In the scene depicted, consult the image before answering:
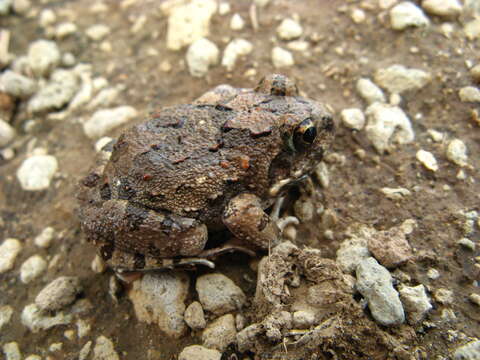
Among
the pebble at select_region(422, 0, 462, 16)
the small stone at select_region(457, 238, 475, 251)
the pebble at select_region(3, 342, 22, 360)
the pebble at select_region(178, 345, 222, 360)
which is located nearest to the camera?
the pebble at select_region(178, 345, 222, 360)

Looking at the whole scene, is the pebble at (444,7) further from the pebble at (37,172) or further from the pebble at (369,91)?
the pebble at (37,172)

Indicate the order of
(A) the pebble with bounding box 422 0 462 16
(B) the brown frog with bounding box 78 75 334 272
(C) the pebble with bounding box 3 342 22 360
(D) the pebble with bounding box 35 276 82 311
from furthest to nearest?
(A) the pebble with bounding box 422 0 462 16 → (D) the pebble with bounding box 35 276 82 311 → (C) the pebble with bounding box 3 342 22 360 → (B) the brown frog with bounding box 78 75 334 272

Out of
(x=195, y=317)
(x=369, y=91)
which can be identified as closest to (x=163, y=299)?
(x=195, y=317)

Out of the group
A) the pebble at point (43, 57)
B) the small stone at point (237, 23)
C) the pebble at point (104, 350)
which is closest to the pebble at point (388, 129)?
the small stone at point (237, 23)

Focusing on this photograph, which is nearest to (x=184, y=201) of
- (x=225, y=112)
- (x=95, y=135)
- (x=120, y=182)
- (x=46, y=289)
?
(x=120, y=182)

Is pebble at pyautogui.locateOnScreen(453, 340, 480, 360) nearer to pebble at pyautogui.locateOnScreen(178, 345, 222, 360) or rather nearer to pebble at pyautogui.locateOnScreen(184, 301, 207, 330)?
pebble at pyautogui.locateOnScreen(178, 345, 222, 360)

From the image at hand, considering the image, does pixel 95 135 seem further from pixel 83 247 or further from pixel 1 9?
pixel 1 9

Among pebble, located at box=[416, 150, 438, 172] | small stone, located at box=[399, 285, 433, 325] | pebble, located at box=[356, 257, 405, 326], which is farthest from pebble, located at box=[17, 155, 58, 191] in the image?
pebble, located at box=[416, 150, 438, 172]
